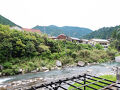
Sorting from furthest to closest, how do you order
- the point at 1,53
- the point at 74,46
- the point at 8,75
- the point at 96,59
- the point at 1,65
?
the point at 74,46
the point at 96,59
the point at 1,53
the point at 1,65
the point at 8,75

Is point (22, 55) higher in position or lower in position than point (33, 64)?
higher

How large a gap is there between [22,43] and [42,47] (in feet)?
11.3

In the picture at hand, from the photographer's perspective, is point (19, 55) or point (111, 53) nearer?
point (19, 55)

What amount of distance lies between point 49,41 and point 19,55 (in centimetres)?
709

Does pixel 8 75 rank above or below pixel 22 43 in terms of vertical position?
below

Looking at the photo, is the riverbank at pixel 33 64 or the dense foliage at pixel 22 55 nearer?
the riverbank at pixel 33 64

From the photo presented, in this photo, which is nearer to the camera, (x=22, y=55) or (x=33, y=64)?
(x=33, y=64)

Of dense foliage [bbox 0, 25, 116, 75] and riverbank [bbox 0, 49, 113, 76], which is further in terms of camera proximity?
dense foliage [bbox 0, 25, 116, 75]

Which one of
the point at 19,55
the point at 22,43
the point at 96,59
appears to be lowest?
the point at 96,59

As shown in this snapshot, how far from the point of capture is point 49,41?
2014cm

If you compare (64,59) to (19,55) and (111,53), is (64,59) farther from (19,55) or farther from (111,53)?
(111,53)

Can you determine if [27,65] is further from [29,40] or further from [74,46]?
[74,46]

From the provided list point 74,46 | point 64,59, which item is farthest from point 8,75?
point 74,46

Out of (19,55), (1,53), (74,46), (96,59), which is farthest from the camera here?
(74,46)
